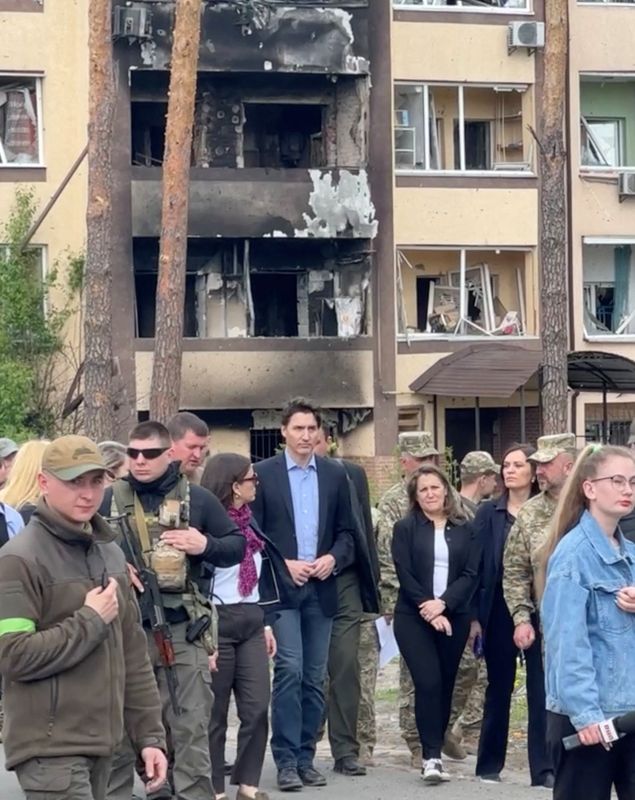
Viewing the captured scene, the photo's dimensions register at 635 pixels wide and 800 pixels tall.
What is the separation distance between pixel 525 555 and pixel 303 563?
53.7 inches

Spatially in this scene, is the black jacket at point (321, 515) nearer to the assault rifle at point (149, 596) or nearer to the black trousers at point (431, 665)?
the black trousers at point (431, 665)

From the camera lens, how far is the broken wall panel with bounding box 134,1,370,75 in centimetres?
3538

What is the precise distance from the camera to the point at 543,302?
27.3m

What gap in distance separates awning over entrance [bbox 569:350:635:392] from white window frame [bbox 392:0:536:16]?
8.50m

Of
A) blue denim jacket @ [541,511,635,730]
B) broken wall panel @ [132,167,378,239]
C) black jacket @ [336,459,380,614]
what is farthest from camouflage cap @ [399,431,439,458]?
broken wall panel @ [132,167,378,239]

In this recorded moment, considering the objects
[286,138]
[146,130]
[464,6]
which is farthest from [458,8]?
[146,130]

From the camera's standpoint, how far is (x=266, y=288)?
3719 cm

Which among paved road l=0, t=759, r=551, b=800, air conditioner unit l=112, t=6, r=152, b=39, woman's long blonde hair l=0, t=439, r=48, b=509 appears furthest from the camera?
air conditioner unit l=112, t=6, r=152, b=39

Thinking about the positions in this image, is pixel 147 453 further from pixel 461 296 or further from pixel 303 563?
pixel 461 296

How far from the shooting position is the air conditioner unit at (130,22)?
113 ft

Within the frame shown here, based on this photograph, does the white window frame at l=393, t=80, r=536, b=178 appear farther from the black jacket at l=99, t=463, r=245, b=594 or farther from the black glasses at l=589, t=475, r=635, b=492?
the black glasses at l=589, t=475, r=635, b=492

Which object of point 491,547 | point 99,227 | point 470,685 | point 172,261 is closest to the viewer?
point 491,547

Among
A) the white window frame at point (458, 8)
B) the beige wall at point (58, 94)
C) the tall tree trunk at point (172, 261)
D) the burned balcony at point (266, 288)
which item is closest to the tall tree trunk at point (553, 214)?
the tall tree trunk at point (172, 261)

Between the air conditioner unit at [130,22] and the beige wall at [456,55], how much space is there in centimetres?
578
